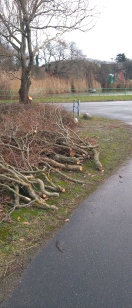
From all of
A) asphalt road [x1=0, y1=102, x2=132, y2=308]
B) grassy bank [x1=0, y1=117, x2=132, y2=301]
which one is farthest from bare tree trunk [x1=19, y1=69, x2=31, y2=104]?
asphalt road [x1=0, y1=102, x2=132, y2=308]

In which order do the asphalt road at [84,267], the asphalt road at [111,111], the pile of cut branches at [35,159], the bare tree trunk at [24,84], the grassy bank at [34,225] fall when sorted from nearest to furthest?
1. the asphalt road at [84,267]
2. the grassy bank at [34,225]
3. the pile of cut branches at [35,159]
4. the bare tree trunk at [24,84]
5. the asphalt road at [111,111]

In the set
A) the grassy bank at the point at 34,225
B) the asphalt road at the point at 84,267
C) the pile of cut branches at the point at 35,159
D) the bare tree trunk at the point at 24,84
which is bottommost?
the asphalt road at the point at 84,267

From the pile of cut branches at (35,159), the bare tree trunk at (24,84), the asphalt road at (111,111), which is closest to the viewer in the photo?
the pile of cut branches at (35,159)

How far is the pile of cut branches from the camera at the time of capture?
4422 millimetres

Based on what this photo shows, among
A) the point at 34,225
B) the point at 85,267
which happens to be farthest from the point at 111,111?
the point at 85,267

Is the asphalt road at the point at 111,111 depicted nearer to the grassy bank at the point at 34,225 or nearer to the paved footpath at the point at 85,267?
the grassy bank at the point at 34,225

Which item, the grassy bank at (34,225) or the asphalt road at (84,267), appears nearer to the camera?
the asphalt road at (84,267)

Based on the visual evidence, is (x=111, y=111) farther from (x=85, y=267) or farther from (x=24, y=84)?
(x=85, y=267)

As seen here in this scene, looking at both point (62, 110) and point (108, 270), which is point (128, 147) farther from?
point (108, 270)

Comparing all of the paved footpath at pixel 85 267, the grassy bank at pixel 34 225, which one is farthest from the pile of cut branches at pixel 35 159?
the paved footpath at pixel 85 267

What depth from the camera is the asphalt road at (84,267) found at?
2.48m

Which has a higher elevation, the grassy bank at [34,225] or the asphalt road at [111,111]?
the asphalt road at [111,111]

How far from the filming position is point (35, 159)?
228 inches

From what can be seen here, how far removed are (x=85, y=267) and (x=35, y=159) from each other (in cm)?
321
